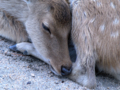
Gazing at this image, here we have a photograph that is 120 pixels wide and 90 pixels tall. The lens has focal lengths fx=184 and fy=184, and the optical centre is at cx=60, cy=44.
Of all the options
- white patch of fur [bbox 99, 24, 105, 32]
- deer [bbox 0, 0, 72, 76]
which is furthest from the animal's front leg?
white patch of fur [bbox 99, 24, 105, 32]

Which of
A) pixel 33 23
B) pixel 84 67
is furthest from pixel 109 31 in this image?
pixel 33 23

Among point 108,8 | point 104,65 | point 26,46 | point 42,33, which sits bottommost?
point 104,65

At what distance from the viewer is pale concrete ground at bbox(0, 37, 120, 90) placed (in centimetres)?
230

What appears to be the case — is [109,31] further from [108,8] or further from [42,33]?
[42,33]

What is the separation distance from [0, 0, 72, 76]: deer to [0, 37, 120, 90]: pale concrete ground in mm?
110

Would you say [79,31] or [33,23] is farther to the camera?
[33,23]

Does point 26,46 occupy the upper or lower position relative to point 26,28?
lower

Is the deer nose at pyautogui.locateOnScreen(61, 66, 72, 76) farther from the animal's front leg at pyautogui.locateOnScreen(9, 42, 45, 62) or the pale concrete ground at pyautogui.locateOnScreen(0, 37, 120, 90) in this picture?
the animal's front leg at pyautogui.locateOnScreen(9, 42, 45, 62)

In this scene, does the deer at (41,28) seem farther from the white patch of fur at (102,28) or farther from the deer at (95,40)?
the white patch of fur at (102,28)

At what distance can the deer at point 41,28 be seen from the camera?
9.12 feet

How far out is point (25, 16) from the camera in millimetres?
3324

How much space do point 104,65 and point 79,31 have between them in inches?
25.8

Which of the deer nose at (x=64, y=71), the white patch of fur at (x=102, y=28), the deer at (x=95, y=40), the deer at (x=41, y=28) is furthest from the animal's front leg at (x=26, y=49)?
the white patch of fur at (x=102, y=28)

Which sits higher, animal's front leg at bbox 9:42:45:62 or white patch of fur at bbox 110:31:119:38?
white patch of fur at bbox 110:31:119:38
